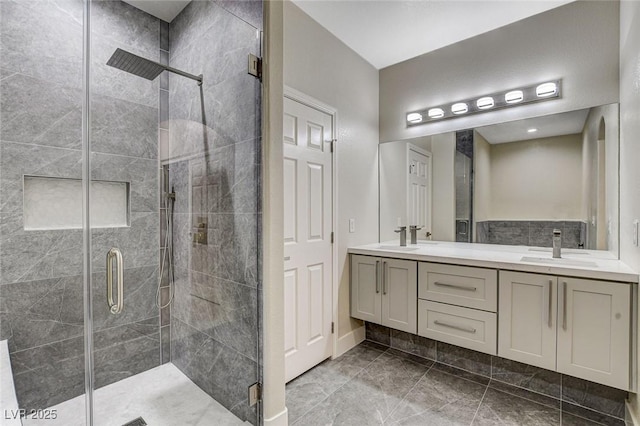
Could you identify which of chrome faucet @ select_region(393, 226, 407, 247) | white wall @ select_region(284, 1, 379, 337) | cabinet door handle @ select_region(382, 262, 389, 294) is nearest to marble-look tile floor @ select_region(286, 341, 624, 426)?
white wall @ select_region(284, 1, 379, 337)

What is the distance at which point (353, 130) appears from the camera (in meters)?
2.87

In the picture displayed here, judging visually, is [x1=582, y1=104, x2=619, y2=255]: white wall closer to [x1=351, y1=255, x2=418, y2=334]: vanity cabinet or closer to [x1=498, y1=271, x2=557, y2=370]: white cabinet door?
[x1=498, y1=271, x2=557, y2=370]: white cabinet door

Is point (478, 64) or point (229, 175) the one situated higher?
point (478, 64)

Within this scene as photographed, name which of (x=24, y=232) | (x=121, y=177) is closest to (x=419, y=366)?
(x=121, y=177)

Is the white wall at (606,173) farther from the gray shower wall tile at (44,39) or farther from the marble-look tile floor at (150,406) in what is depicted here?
the gray shower wall tile at (44,39)

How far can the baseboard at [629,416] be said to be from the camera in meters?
1.67

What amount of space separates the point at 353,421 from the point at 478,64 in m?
2.86

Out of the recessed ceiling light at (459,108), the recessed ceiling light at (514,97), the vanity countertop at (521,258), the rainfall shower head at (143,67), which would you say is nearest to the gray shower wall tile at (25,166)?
the rainfall shower head at (143,67)

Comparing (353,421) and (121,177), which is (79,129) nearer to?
(121,177)

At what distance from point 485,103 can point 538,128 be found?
451 mm

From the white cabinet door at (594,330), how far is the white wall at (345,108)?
1.52 m

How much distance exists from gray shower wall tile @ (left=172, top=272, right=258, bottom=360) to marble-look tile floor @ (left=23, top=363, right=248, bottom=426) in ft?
1.20

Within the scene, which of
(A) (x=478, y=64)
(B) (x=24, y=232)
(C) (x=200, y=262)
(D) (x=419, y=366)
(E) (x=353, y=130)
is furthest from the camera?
(E) (x=353, y=130)

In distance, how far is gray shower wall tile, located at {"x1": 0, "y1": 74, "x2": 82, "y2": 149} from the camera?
5.55 feet
